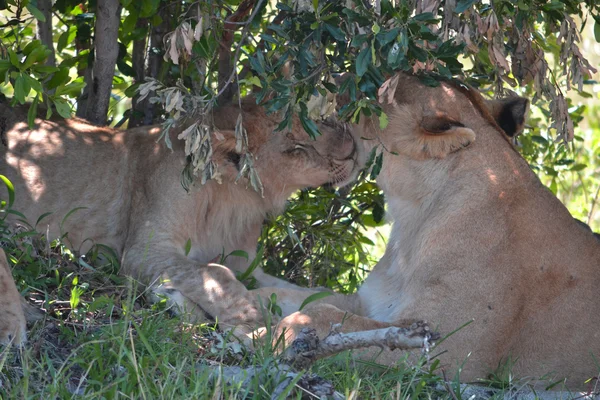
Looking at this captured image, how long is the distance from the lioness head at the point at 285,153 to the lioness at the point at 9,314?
1.33 metres

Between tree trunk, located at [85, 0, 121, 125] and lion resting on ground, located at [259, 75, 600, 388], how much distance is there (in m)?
1.30

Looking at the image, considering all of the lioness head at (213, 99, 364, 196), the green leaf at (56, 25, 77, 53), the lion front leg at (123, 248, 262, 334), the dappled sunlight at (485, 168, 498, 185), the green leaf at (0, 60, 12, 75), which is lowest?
the lion front leg at (123, 248, 262, 334)

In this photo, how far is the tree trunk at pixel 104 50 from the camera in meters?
4.07

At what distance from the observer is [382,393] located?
2662 mm

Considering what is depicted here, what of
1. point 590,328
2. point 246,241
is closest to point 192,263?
point 246,241

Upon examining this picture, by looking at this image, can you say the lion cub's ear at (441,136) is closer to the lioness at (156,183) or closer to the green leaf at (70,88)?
the lioness at (156,183)

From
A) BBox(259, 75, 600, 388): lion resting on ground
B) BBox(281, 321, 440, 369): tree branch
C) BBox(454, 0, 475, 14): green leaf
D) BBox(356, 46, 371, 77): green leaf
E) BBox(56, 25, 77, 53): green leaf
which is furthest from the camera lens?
BBox(56, 25, 77, 53): green leaf

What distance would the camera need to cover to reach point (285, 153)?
4102 millimetres

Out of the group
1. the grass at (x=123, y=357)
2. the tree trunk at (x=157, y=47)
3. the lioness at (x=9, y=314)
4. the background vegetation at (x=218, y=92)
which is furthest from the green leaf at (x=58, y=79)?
the lioness at (x=9, y=314)

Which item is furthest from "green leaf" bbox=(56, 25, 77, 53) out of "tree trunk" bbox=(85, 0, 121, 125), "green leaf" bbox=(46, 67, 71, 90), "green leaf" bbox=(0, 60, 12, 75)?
"green leaf" bbox=(0, 60, 12, 75)

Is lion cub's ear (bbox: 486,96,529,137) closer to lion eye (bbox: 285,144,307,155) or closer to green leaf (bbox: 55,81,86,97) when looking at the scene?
lion eye (bbox: 285,144,307,155)

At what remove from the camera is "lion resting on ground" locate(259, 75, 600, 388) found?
3264 mm

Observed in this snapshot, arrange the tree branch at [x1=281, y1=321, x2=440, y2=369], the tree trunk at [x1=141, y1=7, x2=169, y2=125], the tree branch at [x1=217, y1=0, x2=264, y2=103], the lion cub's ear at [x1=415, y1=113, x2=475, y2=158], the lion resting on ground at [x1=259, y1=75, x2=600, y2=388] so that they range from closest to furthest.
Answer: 1. the tree branch at [x1=281, y1=321, x2=440, y2=369]
2. the lion resting on ground at [x1=259, y1=75, x2=600, y2=388]
3. the lion cub's ear at [x1=415, y1=113, x2=475, y2=158]
4. the tree branch at [x1=217, y1=0, x2=264, y2=103]
5. the tree trunk at [x1=141, y1=7, x2=169, y2=125]

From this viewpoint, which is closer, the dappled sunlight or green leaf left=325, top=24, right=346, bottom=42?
green leaf left=325, top=24, right=346, bottom=42
